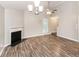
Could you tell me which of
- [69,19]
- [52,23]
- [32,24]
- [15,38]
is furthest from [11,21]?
[52,23]

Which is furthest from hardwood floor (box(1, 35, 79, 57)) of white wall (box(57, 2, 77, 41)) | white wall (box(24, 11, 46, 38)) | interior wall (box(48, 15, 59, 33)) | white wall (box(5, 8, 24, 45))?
interior wall (box(48, 15, 59, 33))

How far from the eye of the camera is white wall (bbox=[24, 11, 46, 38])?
9.09m

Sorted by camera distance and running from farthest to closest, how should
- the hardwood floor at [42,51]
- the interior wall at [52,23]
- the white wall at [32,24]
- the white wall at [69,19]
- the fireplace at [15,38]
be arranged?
the interior wall at [52,23] < the white wall at [32,24] < the white wall at [69,19] < the fireplace at [15,38] < the hardwood floor at [42,51]

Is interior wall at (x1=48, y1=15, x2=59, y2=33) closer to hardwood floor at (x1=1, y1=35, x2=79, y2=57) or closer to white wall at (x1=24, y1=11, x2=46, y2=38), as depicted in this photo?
white wall at (x1=24, y1=11, x2=46, y2=38)

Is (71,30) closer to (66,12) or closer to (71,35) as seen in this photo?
(71,35)

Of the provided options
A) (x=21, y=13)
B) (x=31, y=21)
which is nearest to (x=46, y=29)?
(x=31, y=21)

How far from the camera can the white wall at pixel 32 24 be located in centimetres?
909

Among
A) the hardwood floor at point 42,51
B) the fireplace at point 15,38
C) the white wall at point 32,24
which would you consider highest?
the white wall at point 32,24

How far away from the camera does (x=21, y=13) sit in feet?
26.9

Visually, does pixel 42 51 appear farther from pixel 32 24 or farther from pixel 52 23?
pixel 52 23

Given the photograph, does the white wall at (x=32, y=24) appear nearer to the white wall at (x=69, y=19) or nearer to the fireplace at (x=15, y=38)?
the fireplace at (x=15, y=38)

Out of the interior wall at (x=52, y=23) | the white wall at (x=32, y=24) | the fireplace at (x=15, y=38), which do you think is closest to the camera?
the fireplace at (x=15, y=38)

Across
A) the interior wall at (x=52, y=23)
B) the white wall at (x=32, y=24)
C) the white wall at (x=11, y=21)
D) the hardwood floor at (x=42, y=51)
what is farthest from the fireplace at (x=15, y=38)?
the interior wall at (x=52, y=23)

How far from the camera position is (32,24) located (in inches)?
380
